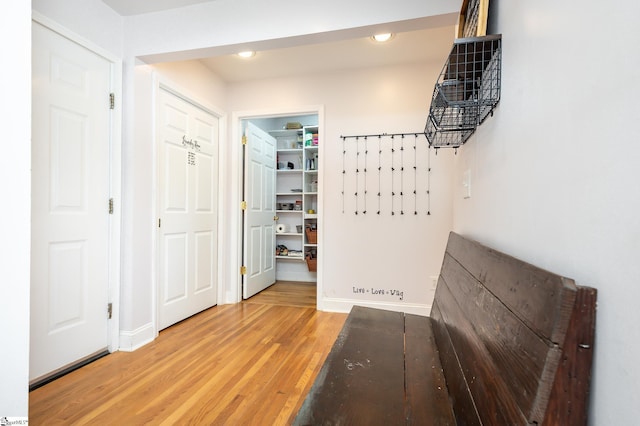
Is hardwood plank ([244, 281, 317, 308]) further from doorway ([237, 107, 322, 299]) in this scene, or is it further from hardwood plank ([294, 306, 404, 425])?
hardwood plank ([294, 306, 404, 425])

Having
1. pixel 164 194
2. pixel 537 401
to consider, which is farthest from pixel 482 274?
pixel 164 194

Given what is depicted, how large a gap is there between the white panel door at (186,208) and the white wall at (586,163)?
2.53m

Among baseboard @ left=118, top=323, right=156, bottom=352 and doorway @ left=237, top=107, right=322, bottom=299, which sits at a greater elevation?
doorway @ left=237, top=107, right=322, bottom=299

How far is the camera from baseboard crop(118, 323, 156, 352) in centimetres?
209

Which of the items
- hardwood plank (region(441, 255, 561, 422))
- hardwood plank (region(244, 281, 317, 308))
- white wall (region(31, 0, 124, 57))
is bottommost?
hardwood plank (region(244, 281, 317, 308))

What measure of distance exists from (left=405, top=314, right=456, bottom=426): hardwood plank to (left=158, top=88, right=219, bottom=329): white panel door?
2.15 metres

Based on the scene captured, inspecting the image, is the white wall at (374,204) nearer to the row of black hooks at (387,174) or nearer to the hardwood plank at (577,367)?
the row of black hooks at (387,174)

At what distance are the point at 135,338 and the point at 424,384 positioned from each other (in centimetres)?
216

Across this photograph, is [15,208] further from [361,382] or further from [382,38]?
[382,38]

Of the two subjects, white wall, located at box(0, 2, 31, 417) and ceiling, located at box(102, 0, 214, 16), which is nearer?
white wall, located at box(0, 2, 31, 417)

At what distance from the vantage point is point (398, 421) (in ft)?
2.41

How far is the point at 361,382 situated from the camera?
917 mm

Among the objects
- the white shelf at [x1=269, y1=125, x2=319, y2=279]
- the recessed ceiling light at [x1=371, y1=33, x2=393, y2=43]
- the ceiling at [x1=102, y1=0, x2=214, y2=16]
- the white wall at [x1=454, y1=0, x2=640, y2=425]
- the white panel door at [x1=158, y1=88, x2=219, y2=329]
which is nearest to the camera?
the white wall at [x1=454, y1=0, x2=640, y2=425]

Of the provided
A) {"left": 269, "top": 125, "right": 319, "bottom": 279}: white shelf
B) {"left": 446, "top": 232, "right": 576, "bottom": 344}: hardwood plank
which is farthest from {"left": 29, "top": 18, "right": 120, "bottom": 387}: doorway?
{"left": 269, "top": 125, "right": 319, "bottom": 279}: white shelf
